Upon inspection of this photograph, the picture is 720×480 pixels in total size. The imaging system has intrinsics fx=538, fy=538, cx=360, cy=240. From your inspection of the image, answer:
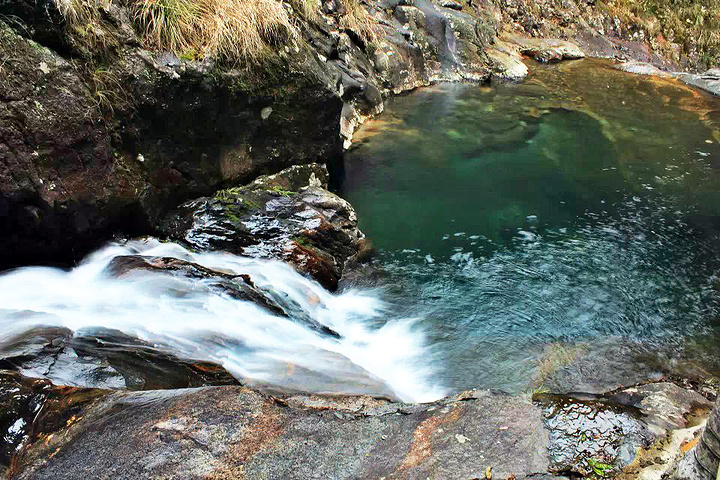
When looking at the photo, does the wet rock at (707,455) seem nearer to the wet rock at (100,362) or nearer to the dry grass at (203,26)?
the wet rock at (100,362)

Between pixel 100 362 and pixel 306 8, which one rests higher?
pixel 306 8

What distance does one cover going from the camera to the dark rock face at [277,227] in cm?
671

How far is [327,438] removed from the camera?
320 cm

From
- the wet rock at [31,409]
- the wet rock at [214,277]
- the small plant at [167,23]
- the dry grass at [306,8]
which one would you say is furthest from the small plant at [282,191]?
the wet rock at [31,409]

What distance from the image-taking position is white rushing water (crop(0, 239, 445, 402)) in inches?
181

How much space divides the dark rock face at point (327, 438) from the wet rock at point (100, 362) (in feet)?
1.21

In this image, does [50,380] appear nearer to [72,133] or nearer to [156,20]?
[72,133]

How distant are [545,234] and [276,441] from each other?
6.21 m

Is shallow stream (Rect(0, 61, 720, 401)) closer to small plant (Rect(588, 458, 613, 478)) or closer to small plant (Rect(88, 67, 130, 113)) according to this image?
small plant (Rect(88, 67, 130, 113))

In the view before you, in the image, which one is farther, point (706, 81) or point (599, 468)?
point (706, 81)

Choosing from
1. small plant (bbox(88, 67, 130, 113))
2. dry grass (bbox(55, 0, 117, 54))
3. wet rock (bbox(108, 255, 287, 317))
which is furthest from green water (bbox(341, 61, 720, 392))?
dry grass (bbox(55, 0, 117, 54))

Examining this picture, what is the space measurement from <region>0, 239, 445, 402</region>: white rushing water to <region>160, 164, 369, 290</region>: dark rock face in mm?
395

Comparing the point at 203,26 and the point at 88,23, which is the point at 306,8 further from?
the point at 88,23

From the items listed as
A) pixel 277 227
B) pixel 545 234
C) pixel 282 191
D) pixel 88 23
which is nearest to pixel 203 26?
pixel 88 23
